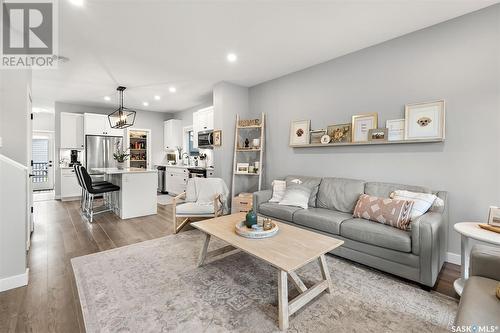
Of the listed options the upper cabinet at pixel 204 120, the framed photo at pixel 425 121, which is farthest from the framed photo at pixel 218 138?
the framed photo at pixel 425 121

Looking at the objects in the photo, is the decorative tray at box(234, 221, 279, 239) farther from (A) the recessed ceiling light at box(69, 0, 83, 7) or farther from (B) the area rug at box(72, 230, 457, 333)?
(A) the recessed ceiling light at box(69, 0, 83, 7)

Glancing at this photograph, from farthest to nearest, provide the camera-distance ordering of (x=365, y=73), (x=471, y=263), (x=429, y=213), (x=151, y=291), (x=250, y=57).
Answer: (x=250, y=57)
(x=365, y=73)
(x=429, y=213)
(x=151, y=291)
(x=471, y=263)

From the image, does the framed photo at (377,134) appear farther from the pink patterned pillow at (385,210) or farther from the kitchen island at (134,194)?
the kitchen island at (134,194)

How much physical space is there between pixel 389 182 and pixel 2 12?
4.87 meters

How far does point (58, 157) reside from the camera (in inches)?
249

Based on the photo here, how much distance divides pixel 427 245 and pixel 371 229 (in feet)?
1.56

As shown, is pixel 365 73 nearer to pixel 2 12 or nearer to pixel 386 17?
pixel 386 17

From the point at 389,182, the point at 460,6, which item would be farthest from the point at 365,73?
the point at 389,182

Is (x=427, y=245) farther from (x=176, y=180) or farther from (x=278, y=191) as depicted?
(x=176, y=180)

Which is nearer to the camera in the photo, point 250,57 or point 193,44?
point 193,44

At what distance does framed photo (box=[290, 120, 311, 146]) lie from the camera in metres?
3.94

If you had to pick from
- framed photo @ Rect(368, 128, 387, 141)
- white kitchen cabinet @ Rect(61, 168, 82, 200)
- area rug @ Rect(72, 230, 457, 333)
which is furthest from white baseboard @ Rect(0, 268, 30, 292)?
white kitchen cabinet @ Rect(61, 168, 82, 200)

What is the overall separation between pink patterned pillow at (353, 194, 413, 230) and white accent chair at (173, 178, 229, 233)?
2007 mm

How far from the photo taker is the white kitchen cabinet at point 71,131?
20.5 feet
